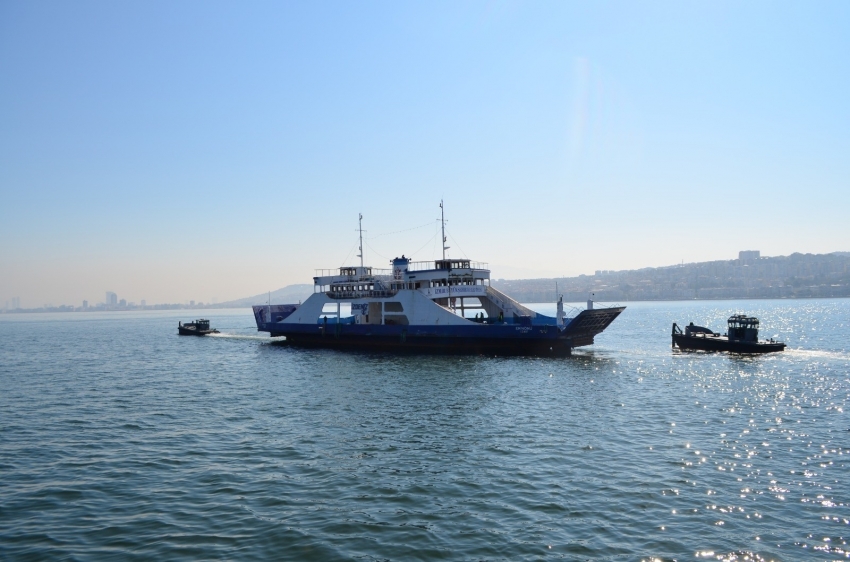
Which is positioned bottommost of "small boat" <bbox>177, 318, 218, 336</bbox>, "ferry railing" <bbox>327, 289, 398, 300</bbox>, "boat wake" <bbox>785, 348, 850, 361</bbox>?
"boat wake" <bbox>785, 348, 850, 361</bbox>

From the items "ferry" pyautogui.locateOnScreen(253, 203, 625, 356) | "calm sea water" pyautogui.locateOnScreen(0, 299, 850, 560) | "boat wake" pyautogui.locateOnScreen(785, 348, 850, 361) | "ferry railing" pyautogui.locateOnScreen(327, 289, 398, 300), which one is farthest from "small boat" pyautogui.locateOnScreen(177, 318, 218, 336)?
"boat wake" pyautogui.locateOnScreen(785, 348, 850, 361)

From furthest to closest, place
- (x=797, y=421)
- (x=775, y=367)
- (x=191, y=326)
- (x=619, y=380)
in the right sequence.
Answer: (x=191, y=326) < (x=775, y=367) < (x=619, y=380) < (x=797, y=421)

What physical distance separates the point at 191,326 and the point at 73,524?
72.8 metres

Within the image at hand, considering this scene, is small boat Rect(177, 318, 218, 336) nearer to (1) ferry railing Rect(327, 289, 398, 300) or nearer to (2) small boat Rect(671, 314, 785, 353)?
(1) ferry railing Rect(327, 289, 398, 300)

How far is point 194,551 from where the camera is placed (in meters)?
11.1

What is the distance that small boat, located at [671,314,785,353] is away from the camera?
4400 cm

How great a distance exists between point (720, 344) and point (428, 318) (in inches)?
951

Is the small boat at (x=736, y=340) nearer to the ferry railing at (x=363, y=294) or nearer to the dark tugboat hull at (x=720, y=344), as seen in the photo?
the dark tugboat hull at (x=720, y=344)

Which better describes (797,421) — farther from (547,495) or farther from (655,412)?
(547,495)

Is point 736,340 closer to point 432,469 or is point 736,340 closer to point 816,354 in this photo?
point 816,354

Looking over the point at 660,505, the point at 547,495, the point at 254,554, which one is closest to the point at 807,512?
the point at 660,505

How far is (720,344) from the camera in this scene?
4594 cm

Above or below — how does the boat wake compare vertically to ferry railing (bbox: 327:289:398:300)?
below

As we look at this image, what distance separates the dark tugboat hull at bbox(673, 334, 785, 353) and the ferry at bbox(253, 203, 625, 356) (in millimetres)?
8915
